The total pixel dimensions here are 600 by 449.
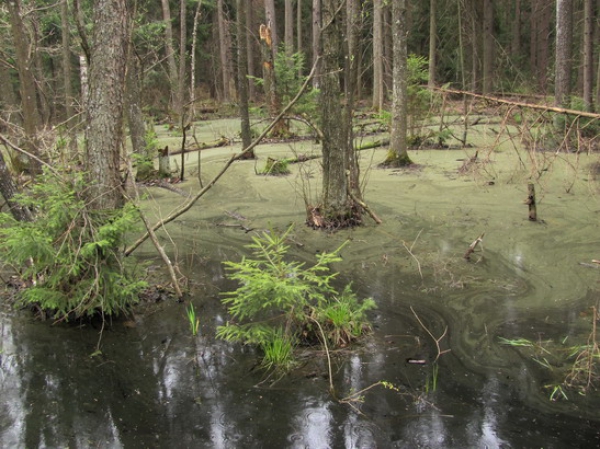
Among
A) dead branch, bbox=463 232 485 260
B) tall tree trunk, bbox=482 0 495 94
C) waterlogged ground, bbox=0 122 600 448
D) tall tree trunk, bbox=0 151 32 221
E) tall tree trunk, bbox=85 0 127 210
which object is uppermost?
tall tree trunk, bbox=482 0 495 94

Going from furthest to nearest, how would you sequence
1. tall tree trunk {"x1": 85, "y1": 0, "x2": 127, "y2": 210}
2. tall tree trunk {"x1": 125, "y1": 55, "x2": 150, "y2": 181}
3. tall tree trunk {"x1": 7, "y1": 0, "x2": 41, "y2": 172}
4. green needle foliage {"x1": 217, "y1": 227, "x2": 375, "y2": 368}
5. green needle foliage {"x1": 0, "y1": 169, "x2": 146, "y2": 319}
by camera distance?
tall tree trunk {"x1": 125, "y1": 55, "x2": 150, "y2": 181} < tall tree trunk {"x1": 7, "y1": 0, "x2": 41, "y2": 172} < tall tree trunk {"x1": 85, "y1": 0, "x2": 127, "y2": 210} < green needle foliage {"x1": 0, "y1": 169, "x2": 146, "y2": 319} < green needle foliage {"x1": 217, "y1": 227, "x2": 375, "y2": 368}

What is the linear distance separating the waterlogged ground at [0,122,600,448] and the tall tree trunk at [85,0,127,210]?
128 cm

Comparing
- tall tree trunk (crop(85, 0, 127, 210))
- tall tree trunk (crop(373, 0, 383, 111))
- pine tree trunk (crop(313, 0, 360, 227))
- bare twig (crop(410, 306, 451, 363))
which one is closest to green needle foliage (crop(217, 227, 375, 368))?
bare twig (crop(410, 306, 451, 363))

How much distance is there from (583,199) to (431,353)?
16.8 ft

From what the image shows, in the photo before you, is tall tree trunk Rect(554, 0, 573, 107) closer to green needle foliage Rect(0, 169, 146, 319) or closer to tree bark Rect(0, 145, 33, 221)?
green needle foliage Rect(0, 169, 146, 319)

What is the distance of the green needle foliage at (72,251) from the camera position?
4.45 m

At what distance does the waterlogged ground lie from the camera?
3.34 metres

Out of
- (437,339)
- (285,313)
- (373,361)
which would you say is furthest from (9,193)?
(437,339)

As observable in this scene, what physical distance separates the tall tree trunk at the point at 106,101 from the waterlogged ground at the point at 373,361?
128 centimetres

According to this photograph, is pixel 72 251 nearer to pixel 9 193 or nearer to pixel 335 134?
pixel 9 193

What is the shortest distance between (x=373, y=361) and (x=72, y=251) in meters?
2.70

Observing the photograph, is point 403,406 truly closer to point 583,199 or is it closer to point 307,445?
point 307,445

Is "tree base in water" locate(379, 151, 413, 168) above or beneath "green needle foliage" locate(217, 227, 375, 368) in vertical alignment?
above

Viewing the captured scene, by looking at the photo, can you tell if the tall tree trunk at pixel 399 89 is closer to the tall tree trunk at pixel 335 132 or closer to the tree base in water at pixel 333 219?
the tall tree trunk at pixel 335 132
